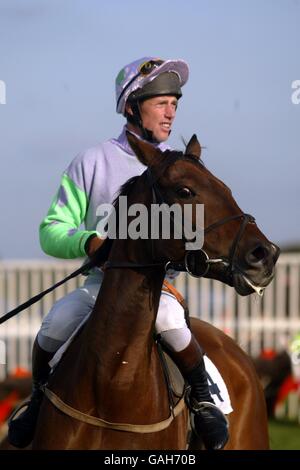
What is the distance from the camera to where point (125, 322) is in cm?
493

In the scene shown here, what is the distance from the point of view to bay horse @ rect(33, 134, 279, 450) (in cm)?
479

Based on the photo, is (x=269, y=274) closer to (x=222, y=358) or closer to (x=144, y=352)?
(x=144, y=352)

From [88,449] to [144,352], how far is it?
0.53 meters

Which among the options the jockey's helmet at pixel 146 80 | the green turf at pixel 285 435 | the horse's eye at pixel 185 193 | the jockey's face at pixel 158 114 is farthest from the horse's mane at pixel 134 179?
the green turf at pixel 285 435

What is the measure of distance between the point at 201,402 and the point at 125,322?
2.64ft

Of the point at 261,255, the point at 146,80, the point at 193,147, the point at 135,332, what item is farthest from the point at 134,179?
the point at 261,255

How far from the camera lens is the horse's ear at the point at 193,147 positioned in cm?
508

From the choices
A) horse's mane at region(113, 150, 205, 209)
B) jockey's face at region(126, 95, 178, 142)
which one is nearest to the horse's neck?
horse's mane at region(113, 150, 205, 209)

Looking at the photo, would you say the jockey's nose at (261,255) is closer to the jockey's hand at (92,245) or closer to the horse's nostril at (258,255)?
the horse's nostril at (258,255)

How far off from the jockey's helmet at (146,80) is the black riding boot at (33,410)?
141 centimetres

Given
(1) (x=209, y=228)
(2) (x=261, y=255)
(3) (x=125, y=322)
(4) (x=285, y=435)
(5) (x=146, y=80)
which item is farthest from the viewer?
(4) (x=285, y=435)

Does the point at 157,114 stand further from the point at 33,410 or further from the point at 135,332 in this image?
the point at 33,410

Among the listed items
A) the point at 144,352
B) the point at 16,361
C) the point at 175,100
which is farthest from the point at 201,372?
the point at 16,361

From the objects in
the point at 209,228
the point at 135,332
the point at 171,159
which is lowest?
the point at 135,332
